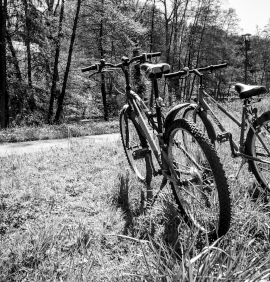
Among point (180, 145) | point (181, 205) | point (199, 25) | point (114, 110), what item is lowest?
point (114, 110)

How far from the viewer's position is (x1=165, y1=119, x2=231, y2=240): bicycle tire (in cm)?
190

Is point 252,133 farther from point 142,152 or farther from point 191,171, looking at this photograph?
point 142,152

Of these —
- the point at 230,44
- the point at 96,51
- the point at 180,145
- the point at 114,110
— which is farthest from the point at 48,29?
the point at 230,44

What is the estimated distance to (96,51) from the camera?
64.8 feet

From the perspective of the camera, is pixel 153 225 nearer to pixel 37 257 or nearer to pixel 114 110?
pixel 37 257

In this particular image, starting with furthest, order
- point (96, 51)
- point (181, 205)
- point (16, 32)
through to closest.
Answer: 1. point (96, 51)
2. point (16, 32)
3. point (181, 205)

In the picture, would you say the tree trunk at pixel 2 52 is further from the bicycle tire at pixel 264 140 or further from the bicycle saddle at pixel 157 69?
the bicycle tire at pixel 264 140

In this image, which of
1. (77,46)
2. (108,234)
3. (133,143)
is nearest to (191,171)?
(108,234)

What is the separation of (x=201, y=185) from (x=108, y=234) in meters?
0.85

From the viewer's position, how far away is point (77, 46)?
20.0 metres

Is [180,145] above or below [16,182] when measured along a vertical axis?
above

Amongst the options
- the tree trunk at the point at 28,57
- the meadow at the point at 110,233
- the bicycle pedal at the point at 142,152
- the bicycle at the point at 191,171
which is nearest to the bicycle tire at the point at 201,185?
the bicycle at the point at 191,171

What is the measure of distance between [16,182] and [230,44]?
36910 mm

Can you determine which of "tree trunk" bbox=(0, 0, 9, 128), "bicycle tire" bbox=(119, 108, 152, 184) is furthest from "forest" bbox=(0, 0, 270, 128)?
"bicycle tire" bbox=(119, 108, 152, 184)
